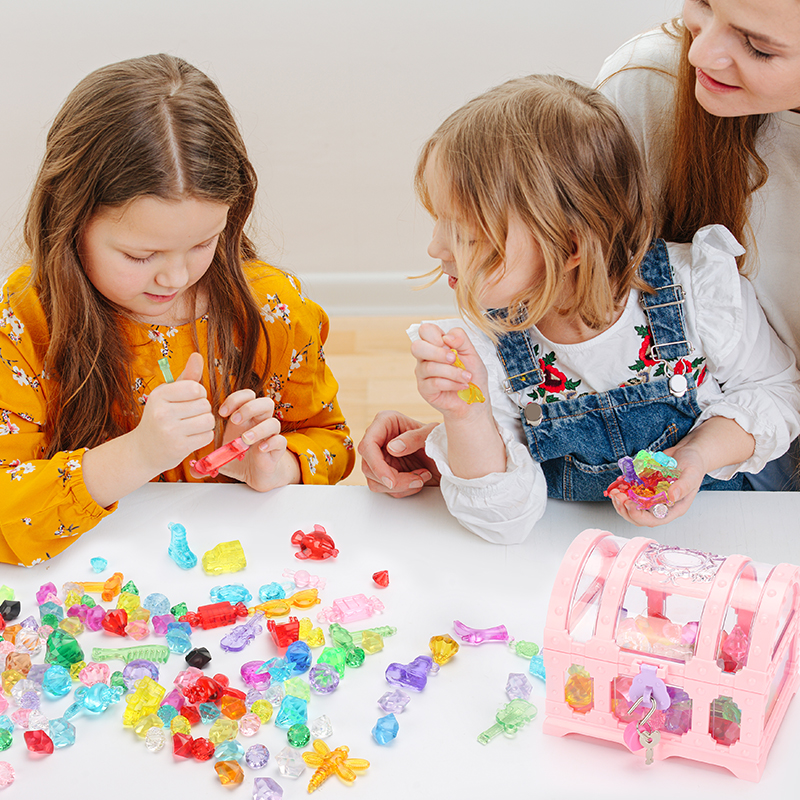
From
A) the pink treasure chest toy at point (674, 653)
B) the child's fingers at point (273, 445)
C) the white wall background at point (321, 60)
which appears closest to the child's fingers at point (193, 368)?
the child's fingers at point (273, 445)

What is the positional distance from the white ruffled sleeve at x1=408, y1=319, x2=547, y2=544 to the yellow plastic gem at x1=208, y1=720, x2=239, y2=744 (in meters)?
0.36

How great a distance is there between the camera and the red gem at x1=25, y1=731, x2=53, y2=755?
2.42 ft

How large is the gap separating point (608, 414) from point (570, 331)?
114 millimetres

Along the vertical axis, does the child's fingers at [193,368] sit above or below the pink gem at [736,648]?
above

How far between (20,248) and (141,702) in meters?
0.74

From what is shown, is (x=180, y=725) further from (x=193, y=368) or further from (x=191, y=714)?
(x=193, y=368)

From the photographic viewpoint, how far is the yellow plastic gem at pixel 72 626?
34.9 inches

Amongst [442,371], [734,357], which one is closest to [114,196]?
[442,371]

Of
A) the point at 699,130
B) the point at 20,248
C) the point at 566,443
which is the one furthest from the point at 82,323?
the point at 699,130

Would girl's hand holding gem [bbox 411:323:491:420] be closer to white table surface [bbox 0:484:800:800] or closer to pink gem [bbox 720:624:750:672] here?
white table surface [bbox 0:484:800:800]

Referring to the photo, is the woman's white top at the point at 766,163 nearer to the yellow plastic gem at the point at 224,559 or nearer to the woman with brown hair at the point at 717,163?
the woman with brown hair at the point at 717,163

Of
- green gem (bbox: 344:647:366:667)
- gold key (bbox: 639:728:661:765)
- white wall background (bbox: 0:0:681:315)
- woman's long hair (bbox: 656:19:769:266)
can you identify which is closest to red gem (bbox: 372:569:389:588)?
green gem (bbox: 344:647:366:667)

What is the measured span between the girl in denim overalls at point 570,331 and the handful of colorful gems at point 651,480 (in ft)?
0.05

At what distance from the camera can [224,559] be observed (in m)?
0.98
